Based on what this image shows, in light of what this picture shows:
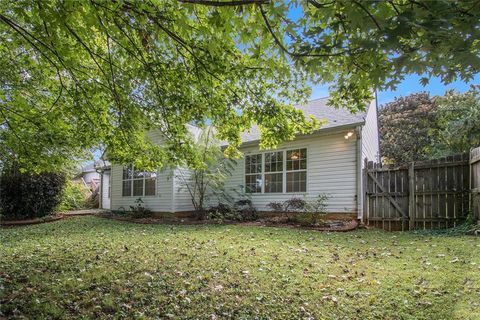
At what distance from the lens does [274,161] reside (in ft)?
40.2

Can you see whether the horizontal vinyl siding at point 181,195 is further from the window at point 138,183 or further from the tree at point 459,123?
the tree at point 459,123

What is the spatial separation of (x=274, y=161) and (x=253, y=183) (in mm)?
1314

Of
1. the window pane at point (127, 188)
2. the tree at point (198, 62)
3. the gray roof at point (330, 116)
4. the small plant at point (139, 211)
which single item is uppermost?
the gray roof at point (330, 116)

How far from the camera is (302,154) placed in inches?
457

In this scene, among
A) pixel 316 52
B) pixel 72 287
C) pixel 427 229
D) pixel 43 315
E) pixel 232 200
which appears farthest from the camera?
pixel 232 200

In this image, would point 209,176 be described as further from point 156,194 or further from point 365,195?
point 365,195

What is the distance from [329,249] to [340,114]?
632cm

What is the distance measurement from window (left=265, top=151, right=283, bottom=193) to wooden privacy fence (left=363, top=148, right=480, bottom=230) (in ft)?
10.6

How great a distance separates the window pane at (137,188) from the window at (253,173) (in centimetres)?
548

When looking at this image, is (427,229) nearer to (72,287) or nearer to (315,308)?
(315,308)

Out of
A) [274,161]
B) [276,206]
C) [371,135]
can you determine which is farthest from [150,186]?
[371,135]

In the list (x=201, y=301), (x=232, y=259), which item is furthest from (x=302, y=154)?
(x=201, y=301)

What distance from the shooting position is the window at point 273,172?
12070mm

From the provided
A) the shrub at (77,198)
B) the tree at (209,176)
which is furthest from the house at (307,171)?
the shrub at (77,198)
